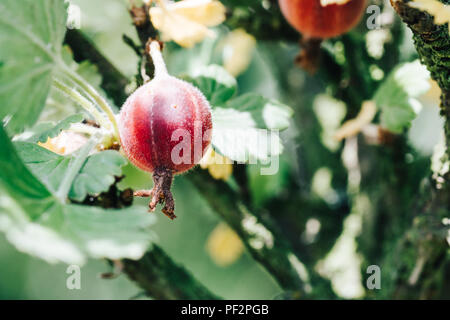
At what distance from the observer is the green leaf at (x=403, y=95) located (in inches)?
33.1

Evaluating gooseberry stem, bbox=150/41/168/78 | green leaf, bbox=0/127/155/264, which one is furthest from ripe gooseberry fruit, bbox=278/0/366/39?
green leaf, bbox=0/127/155/264

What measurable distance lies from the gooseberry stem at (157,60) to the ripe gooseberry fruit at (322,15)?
10.8 inches

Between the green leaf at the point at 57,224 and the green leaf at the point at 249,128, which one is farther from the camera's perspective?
the green leaf at the point at 249,128

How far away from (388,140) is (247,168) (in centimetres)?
36

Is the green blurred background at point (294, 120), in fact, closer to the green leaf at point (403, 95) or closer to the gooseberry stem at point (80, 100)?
the gooseberry stem at point (80, 100)

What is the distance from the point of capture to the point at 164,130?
0.63 metres

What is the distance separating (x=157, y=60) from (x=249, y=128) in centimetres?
18

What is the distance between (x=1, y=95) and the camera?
0.57 m

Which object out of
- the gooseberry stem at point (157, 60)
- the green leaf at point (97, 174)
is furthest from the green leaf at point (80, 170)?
the gooseberry stem at point (157, 60)
